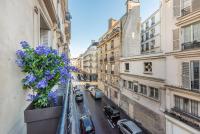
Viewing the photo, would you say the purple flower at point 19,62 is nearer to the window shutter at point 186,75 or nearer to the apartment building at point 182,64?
the apartment building at point 182,64

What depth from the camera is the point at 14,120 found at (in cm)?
222

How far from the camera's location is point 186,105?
976 centimetres

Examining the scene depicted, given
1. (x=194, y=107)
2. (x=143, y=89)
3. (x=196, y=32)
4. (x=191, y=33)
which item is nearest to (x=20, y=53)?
(x=196, y=32)

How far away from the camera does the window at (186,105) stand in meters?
9.05

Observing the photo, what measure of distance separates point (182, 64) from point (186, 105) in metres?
2.80

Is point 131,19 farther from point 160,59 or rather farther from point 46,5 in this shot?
point 46,5

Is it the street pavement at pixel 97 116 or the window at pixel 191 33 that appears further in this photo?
the street pavement at pixel 97 116

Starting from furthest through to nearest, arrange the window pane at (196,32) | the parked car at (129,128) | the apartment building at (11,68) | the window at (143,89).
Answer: the window at (143,89), the parked car at (129,128), the window pane at (196,32), the apartment building at (11,68)

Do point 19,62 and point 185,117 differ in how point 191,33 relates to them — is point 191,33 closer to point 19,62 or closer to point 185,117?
point 185,117

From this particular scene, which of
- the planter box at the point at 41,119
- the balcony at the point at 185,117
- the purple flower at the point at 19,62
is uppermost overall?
the purple flower at the point at 19,62

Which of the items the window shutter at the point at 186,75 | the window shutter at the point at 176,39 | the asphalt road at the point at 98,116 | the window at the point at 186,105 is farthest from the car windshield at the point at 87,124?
the window shutter at the point at 176,39

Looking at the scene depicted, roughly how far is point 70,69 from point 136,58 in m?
14.2

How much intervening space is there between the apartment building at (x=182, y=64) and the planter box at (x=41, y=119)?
9.08 m

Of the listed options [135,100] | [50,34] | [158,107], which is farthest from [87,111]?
[50,34]
